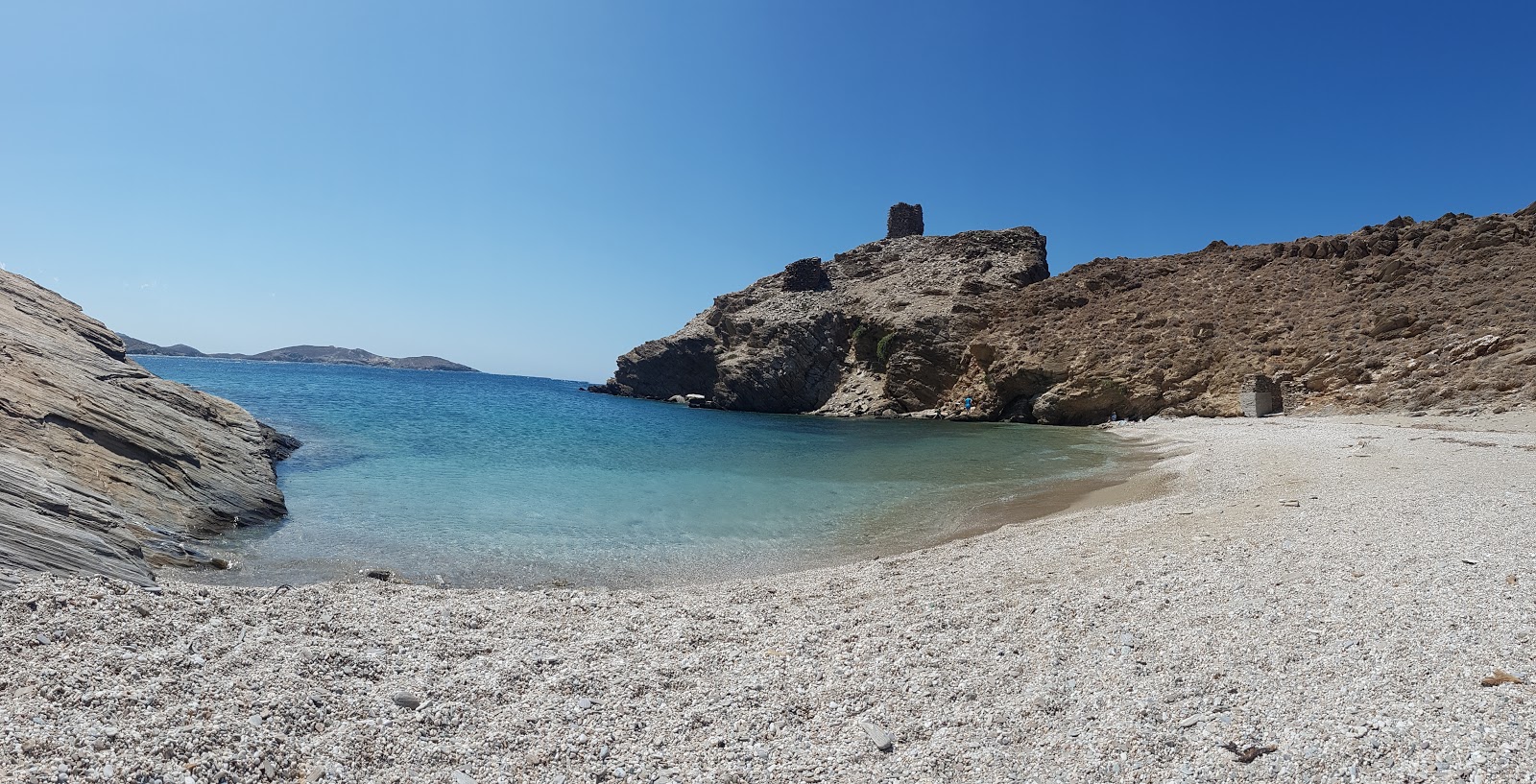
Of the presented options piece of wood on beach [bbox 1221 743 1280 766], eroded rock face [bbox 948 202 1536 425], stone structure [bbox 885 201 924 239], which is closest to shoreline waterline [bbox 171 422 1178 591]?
piece of wood on beach [bbox 1221 743 1280 766]

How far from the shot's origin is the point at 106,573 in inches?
233

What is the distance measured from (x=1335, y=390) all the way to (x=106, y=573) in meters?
37.2

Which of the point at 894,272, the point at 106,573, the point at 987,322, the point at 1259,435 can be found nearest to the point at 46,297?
the point at 106,573

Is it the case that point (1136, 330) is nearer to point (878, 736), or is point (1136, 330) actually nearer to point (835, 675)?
point (835, 675)

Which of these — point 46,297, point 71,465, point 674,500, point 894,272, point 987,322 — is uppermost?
point 894,272

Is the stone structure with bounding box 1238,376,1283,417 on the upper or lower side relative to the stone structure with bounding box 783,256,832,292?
lower

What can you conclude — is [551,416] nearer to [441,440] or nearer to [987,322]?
[441,440]

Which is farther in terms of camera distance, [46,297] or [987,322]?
[987,322]

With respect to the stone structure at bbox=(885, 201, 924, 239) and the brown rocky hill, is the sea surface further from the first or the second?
the stone structure at bbox=(885, 201, 924, 239)

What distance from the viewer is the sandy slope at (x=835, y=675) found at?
133 inches

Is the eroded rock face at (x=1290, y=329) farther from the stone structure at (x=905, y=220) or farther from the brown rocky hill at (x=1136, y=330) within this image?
the stone structure at (x=905, y=220)

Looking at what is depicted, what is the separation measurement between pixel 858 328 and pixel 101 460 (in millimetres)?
49680

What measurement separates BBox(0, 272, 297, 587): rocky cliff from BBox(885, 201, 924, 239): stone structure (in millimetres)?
63993

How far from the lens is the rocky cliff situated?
6.46m
